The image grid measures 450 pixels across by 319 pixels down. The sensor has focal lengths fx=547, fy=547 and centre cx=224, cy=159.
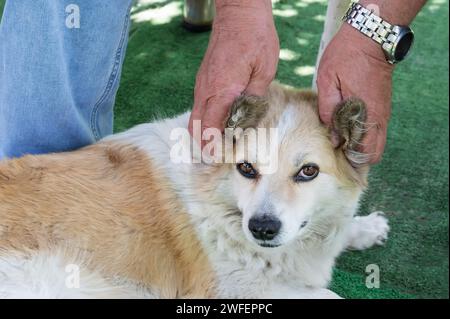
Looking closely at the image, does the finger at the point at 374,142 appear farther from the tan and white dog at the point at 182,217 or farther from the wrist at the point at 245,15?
the wrist at the point at 245,15

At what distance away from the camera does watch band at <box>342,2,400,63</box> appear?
1.91 meters

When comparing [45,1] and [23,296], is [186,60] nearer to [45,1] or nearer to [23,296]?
[45,1]

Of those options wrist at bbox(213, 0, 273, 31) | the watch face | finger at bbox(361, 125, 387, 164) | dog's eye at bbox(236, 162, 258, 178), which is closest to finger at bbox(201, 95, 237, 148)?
dog's eye at bbox(236, 162, 258, 178)

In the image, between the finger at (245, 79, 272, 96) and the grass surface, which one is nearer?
the finger at (245, 79, 272, 96)

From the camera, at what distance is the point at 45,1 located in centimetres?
209

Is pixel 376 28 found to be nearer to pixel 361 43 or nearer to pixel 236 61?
pixel 361 43

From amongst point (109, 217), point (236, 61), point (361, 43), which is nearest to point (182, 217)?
point (109, 217)

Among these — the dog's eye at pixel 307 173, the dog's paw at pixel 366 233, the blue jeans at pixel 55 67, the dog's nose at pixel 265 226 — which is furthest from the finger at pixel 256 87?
the dog's paw at pixel 366 233

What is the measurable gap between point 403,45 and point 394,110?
1.73m

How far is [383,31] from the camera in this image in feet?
6.29

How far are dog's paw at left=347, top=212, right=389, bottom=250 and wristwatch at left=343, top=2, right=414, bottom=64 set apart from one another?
98cm

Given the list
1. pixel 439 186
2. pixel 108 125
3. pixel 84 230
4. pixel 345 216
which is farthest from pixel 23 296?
pixel 439 186

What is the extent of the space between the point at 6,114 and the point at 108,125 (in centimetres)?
53

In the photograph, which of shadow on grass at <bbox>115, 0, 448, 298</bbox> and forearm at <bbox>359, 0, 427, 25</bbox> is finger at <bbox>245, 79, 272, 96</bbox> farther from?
shadow on grass at <bbox>115, 0, 448, 298</bbox>
